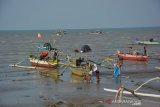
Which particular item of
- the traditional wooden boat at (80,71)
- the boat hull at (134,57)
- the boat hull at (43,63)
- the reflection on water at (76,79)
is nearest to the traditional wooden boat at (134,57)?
the boat hull at (134,57)

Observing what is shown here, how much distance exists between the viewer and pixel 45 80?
1201 inches

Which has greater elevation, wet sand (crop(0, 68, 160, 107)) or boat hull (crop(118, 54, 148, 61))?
boat hull (crop(118, 54, 148, 61))

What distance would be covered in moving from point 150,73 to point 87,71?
7.37 metres

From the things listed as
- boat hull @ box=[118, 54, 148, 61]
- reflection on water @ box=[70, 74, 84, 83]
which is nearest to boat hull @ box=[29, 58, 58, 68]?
reflection on water @ box=[70, 74, 84, 83]

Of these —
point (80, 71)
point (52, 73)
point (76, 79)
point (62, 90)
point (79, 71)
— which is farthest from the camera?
point (52, 73)

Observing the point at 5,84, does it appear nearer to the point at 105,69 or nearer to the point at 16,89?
the point at 16,89

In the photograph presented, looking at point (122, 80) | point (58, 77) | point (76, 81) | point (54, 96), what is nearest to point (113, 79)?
point (122, 80)

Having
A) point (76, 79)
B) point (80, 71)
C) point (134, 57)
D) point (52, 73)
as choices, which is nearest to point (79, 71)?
point (80, 71)

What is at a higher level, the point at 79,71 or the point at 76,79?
the point at 79,71

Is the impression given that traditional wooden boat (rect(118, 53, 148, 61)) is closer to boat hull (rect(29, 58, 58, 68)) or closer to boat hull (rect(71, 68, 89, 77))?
boat hull (rect(29, 58, 58, 68))

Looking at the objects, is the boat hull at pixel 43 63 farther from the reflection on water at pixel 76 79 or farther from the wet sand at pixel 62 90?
the reflection on water at pixel 76 79

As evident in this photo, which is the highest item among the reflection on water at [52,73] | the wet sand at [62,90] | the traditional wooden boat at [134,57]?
the traditional wooden boat at [134,57]

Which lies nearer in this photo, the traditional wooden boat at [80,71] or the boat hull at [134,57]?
the traditional wooden boat at [80,71]

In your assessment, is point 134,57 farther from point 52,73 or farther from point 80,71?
point 80,71
